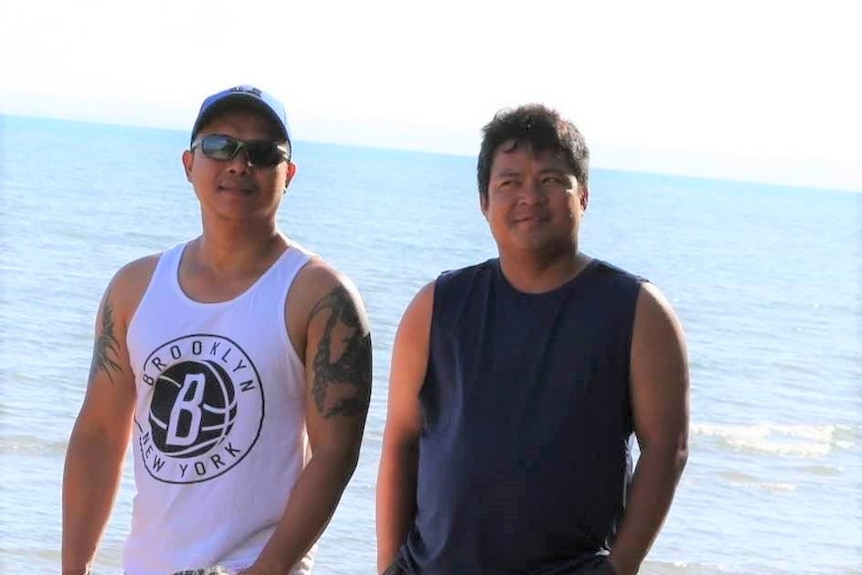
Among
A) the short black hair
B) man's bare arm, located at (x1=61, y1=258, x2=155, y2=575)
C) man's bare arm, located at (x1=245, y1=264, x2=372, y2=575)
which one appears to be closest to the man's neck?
the short black hair

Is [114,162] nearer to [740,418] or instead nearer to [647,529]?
[740,418]

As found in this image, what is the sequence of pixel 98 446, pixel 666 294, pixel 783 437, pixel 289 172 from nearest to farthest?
1. pixel 289 172
2. pixel 98 446
3. pixel 783 437
4. pixel 666 294

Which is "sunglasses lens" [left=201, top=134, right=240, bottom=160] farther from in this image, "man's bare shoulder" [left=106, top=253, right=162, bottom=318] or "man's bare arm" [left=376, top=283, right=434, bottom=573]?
"man's bare arm" [left=376, top=283, right=434, bottom=573]

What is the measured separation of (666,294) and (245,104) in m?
26.2

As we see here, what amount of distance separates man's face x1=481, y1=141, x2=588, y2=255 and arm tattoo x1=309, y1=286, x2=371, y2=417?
15.9 inches

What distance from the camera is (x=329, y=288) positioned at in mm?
3475

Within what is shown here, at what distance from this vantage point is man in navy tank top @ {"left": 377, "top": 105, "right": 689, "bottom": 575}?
3396mm

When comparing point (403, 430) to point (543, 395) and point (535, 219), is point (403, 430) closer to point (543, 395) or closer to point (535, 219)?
point (543, 395)

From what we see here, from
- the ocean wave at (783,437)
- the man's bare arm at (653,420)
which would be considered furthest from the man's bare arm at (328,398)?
the ocean wave at (783,437)

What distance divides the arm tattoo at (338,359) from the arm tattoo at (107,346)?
1.86 feet

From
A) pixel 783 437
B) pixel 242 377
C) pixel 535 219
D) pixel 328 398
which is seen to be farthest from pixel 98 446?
pixel 783 437

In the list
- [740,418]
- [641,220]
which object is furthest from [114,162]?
[740,418]

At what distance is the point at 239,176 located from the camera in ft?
11.6

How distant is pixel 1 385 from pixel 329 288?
9277 mm
